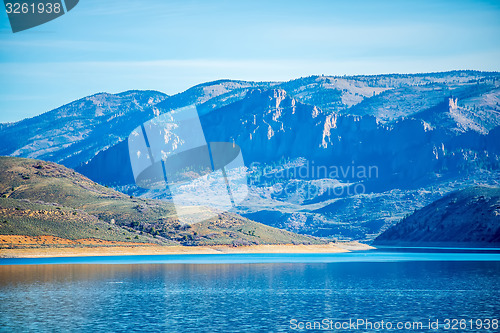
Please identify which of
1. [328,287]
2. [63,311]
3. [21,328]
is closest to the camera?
[21,328]

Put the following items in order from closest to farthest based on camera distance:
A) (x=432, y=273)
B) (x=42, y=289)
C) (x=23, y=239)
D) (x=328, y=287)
Result: 1. (x=42, y=289)
2. (x=328, y=287)
3. (x=432, y=273)
4. (x=23, y=239)

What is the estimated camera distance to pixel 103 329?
2874 inches

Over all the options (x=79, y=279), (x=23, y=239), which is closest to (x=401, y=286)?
(x=79, y=279)

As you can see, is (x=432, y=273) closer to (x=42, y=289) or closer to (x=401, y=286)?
(x=401, y=286)

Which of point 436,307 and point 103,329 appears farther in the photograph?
point 436,307

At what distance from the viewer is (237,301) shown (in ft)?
323

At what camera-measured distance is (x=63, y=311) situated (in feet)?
278

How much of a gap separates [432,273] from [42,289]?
8583 centimetres

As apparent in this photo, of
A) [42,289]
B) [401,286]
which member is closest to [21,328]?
[42,289]

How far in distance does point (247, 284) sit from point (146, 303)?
109 ft

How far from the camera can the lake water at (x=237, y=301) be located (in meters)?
77.0

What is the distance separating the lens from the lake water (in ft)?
253

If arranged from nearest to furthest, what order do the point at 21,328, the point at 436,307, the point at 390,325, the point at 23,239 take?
the point at 21,328 → the point at 390,325 → the point at 436,307 → the point at 23,239

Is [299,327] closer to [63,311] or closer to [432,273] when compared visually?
[63,311]
